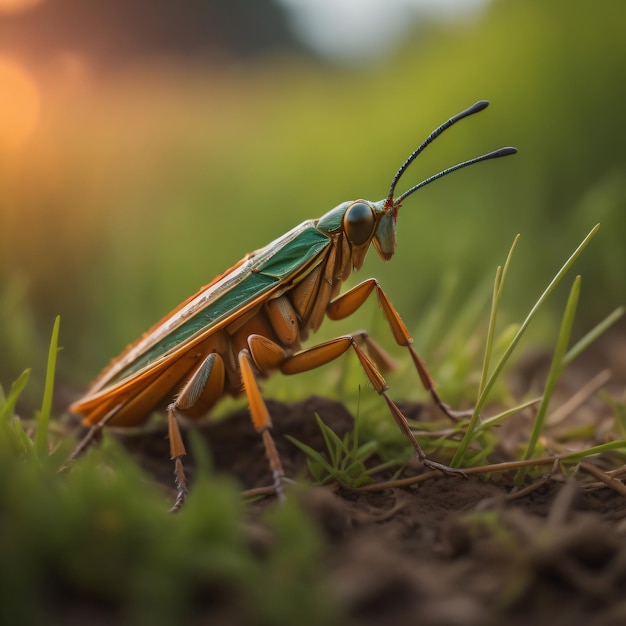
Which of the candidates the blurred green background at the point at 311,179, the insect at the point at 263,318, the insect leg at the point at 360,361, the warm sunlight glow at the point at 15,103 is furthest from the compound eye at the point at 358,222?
the warm sunlight glow at the point at 15,103

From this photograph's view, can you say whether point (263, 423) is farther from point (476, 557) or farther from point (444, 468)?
point (476, 557)

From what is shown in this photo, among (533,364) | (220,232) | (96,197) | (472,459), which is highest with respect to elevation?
(96,197)

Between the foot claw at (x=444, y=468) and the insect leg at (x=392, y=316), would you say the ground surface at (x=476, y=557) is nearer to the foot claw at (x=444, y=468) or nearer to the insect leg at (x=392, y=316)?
the foot claw at (x=444, y=468)

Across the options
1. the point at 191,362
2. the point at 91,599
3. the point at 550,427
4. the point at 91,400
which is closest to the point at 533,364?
the point at 550,427

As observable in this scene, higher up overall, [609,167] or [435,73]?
[435,73]

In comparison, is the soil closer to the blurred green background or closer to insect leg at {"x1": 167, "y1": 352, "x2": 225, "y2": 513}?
insect leg at {"x1": 167, "y1": 352, "x2": 225, "y2": 513}

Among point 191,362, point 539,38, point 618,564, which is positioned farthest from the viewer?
point 539,38

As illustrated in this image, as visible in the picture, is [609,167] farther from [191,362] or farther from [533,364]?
[191,362]
